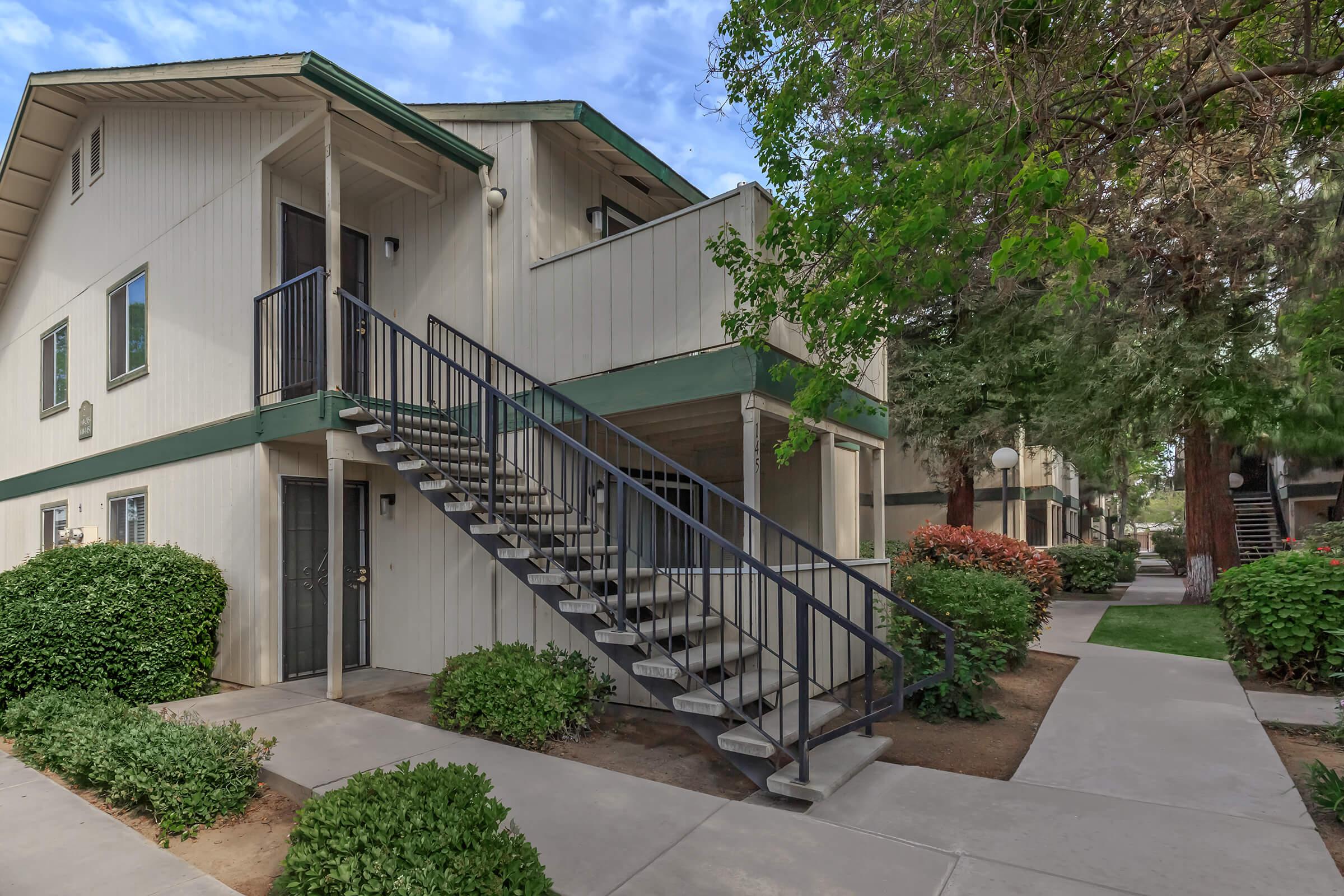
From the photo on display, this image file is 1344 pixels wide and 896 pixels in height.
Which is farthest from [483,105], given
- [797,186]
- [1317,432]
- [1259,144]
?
[1317,432]

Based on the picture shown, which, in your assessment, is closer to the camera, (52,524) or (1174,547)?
(52,524)

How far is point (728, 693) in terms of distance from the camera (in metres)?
4.87

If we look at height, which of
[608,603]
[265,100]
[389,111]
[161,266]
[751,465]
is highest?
[265,100]

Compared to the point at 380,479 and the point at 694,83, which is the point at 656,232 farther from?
the point at 380,479

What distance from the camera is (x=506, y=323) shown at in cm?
802

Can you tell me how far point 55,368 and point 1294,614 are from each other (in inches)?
667

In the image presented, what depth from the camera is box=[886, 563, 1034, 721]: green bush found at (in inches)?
238

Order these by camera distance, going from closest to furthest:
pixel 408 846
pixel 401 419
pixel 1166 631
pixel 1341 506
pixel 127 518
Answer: pixel 408 846 → pixel 401 419 → pixel 127 518 → pixel 1166 631 → pixel 1341 506

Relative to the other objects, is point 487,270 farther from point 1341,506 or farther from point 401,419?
point 1341,506

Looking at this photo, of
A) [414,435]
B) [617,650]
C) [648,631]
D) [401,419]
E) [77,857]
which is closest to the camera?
[77,857]

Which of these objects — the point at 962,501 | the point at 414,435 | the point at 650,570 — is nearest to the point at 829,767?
the point at 650,570

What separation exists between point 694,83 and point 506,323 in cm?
302

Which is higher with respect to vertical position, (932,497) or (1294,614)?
(932,497)

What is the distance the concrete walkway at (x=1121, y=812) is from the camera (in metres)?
3.34
